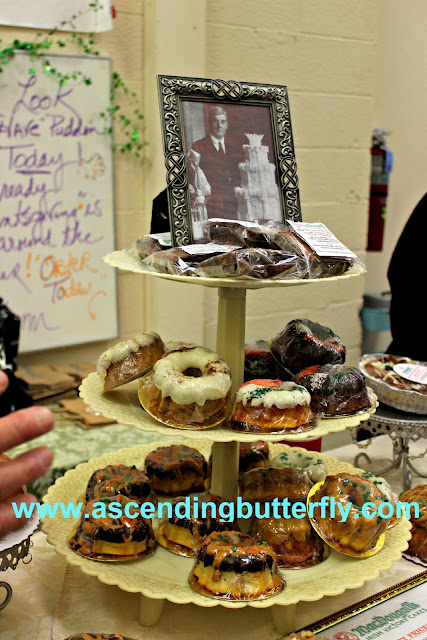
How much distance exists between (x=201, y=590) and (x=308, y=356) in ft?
1.48

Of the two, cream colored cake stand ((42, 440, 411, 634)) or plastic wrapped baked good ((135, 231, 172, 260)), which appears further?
plastic wrapped baked good ((135, 231, 172, 260))

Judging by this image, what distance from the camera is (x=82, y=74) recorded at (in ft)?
7.97

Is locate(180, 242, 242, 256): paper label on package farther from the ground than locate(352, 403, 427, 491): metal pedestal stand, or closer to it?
farther from the ground

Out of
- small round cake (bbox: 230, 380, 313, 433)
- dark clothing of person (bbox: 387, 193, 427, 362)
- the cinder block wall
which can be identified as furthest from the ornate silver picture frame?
the cinder block wall

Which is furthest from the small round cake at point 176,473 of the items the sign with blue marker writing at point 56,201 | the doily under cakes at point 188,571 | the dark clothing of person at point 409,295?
the sign with blue marker writing at point 56,201

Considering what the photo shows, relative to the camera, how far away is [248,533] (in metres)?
1.20

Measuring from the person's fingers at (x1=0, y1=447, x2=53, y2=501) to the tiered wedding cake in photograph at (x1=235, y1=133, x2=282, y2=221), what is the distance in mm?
596

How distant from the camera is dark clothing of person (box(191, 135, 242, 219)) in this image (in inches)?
45.8

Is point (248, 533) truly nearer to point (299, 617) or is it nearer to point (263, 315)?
point (299, 617)

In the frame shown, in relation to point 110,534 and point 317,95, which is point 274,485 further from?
point 317,95

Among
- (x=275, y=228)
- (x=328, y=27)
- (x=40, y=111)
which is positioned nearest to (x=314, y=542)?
(x=275, y=228)

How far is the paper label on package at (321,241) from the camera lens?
1101 millimetres

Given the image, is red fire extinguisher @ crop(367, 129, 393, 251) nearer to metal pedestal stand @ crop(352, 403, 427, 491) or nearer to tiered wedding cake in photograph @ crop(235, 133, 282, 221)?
metal pedestal stand @ crop(352, 403, 427, 491)

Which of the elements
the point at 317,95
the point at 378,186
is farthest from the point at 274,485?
the point at 378,186
